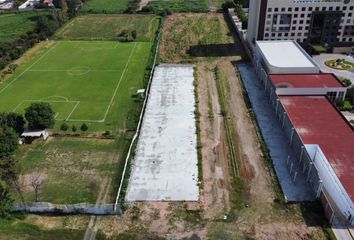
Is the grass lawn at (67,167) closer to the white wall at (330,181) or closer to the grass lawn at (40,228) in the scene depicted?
the grass lawn at (40,228)

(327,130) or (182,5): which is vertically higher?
(182,5)

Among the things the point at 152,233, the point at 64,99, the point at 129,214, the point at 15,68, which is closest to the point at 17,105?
the point at 64,99

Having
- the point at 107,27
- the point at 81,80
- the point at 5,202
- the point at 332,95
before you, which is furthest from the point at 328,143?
the point at 107,27

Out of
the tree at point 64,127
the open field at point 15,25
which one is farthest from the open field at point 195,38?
the open field at point 15,25

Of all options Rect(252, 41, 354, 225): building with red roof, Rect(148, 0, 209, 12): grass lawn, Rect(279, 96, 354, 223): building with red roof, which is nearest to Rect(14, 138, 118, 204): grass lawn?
Rect(252, 41, 354, 225): building with red roof

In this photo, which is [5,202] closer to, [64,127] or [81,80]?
[64,127]

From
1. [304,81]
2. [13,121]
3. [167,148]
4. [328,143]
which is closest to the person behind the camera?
[328,143]

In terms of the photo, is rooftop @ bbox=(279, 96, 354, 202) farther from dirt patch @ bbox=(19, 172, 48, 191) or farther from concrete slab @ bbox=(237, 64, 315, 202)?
dirt patch @ bbox=(19, 172, 48, 191)
